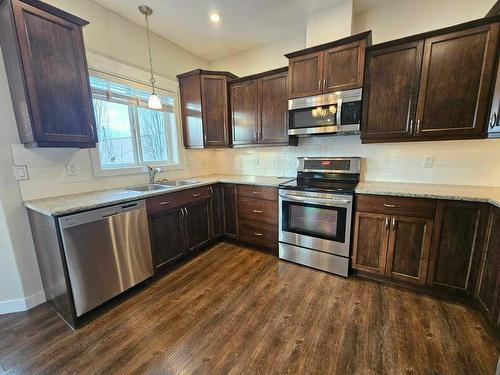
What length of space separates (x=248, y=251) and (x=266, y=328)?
129cm

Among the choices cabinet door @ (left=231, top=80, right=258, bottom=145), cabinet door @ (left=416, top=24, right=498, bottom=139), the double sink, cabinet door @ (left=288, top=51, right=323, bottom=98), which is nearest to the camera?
cabinet door @ (left=416, top=24, right=498, bottom=139)

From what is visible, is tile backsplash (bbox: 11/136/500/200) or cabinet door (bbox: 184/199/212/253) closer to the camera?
tile backsplash (bbox: 11/136/500/200)

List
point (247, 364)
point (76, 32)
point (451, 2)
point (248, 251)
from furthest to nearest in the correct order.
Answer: point (248, 251) → point (451, 2) → point (76, 32) → point (247, 364)

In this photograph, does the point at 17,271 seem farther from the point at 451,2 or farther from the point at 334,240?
the point at 451,2

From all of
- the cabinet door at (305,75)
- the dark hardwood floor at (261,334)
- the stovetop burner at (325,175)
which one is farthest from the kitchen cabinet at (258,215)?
the cabinet door at (305,75)

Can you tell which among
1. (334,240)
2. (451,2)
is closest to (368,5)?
(451,2)

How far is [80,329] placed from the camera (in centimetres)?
167

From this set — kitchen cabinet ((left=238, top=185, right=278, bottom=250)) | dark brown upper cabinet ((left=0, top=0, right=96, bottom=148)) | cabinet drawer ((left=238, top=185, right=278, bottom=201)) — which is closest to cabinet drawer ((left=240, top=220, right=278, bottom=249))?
kitchen cabinet ((left=238, top=185, right=278, bottom=250))

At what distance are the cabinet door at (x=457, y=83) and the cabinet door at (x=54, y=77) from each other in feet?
10.1

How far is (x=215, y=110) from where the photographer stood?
3.14 metres

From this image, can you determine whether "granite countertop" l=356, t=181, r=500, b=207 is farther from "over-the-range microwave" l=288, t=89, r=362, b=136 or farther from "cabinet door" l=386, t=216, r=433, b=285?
"over-the-range microwave" l=288, t=89, r=362, b=136

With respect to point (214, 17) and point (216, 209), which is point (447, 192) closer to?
point (216, 209)

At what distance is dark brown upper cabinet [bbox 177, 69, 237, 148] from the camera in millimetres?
3053

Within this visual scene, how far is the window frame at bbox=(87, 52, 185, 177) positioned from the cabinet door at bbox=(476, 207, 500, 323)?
340 cm
